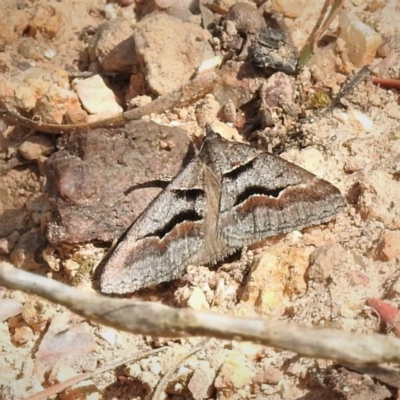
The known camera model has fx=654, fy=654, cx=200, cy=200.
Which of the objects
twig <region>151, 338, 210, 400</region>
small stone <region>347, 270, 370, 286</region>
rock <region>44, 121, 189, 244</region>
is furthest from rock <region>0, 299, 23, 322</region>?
small stone <region>347, 270, 370, 286</region>

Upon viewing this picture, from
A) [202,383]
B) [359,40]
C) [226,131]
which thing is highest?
[359,40]

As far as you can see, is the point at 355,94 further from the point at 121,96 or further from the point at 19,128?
the point at 19,128

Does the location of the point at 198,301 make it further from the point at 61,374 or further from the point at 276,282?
the point at 61,374

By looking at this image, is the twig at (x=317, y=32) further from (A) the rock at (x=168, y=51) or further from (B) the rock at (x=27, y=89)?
(B) the rock at (x=27, y=89)

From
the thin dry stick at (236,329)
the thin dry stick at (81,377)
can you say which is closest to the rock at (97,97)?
the thin dry stick at (81,377)

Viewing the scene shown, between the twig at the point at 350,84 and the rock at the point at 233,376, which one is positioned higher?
the twig at the point at 350,84

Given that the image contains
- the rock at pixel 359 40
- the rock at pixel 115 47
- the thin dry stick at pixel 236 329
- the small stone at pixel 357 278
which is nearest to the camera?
the thin dry stick at pixel 236 329

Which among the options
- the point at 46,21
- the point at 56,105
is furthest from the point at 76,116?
the point at 46,21
